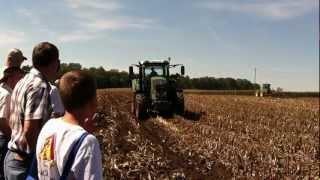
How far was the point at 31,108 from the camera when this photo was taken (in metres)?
4.73

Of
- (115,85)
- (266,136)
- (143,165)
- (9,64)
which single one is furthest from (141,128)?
(115,85)

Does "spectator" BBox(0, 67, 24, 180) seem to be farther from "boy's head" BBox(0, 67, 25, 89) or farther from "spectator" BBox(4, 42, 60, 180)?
"spectator" BBox(4, 42, 60, 180)

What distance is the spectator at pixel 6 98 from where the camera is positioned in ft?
18.5

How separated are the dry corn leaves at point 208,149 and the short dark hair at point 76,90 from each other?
708 centimetres

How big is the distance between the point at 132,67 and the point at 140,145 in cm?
1037

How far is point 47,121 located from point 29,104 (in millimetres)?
431

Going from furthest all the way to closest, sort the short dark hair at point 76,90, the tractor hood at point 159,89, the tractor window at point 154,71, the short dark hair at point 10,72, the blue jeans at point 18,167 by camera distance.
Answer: the tractor window at point 154,71
the tractor hood at point 159,89
the short dark hair at point 10,72
the blue jeans at point 18,167
the short dark hair at point 76,90

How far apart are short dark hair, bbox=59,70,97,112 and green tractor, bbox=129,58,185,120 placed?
20.7m

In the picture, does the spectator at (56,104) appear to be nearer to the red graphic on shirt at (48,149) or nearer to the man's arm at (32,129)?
the man's arm at (32,129)

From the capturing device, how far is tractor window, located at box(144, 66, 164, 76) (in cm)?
2591

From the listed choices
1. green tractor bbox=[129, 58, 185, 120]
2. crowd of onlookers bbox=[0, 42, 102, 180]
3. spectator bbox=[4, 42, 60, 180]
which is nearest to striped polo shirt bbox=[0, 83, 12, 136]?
crowd of onlookers bbox=[0, 42, 102, 180]

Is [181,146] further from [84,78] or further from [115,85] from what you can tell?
[115,85]

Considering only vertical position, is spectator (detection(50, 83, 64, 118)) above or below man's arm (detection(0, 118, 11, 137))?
above

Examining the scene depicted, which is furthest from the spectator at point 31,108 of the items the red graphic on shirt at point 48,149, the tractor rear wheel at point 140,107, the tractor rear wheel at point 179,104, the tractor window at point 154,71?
the tractor window at point 154,71
